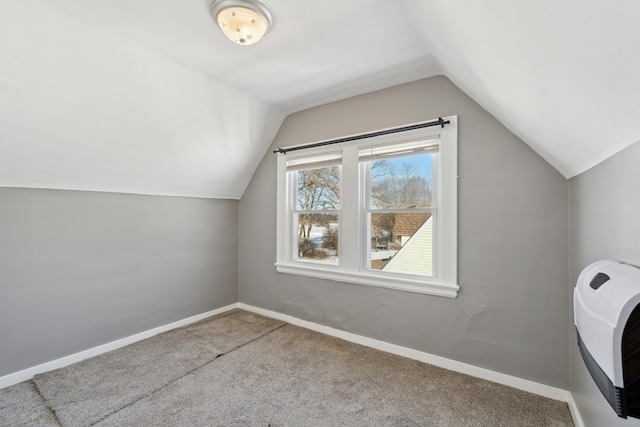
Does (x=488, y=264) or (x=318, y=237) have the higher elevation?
(x=318, y=237)

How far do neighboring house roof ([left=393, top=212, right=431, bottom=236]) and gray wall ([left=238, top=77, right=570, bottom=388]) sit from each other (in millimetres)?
355

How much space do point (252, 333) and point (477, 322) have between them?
7.13ft

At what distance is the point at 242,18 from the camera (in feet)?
5.60

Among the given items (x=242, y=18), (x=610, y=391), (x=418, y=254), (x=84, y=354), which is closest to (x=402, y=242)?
(x=418, y=254)

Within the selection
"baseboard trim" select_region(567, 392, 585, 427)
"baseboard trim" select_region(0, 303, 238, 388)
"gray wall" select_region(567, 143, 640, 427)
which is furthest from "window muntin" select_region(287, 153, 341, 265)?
"baseboard trim" select_region(567, 392, 585, 427)

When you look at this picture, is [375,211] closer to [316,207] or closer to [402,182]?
[402,182]

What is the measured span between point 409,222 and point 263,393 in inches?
73.2

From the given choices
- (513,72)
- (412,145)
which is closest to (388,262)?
(412,145)

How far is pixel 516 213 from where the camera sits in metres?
2.18

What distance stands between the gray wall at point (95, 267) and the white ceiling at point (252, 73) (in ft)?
0.74

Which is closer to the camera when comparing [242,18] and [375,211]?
[242,18]

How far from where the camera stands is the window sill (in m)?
2.44

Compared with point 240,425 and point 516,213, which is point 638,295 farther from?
point 240,425

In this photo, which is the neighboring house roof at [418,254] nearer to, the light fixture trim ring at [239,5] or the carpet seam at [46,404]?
the light fixture trim ring at [239,5]
